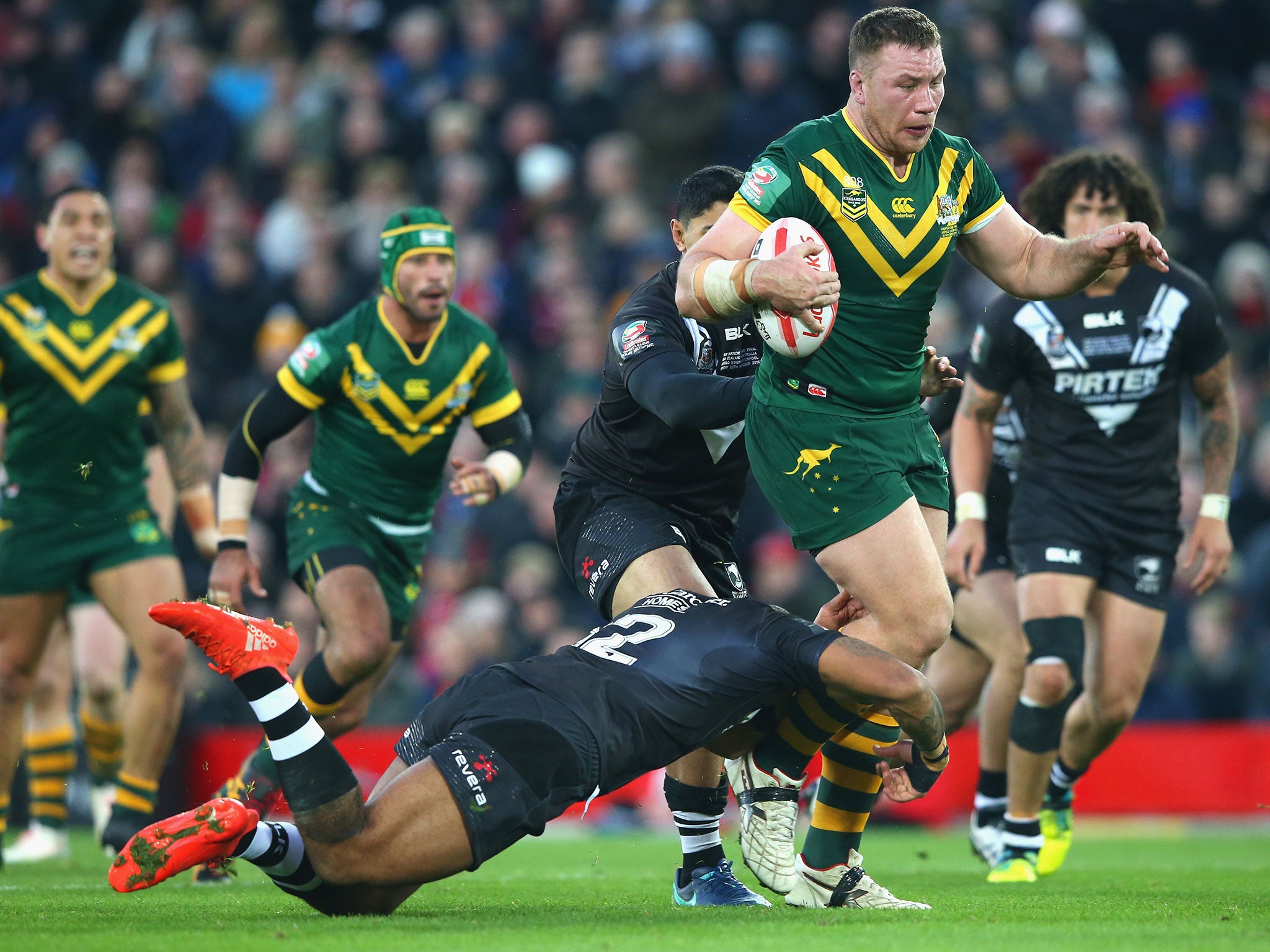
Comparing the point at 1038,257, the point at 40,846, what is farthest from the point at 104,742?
the point at 1038,257

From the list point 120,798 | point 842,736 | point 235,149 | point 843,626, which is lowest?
point 120,798

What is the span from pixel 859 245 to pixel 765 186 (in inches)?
15.0

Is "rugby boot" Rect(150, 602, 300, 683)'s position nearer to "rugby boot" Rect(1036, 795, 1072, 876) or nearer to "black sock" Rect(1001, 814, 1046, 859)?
"black sock" Rect(1001, 814, 1046, 859)

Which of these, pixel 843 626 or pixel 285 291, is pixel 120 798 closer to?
pixel 843 626

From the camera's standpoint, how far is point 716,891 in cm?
577

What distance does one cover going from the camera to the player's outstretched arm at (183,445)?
8312 mm

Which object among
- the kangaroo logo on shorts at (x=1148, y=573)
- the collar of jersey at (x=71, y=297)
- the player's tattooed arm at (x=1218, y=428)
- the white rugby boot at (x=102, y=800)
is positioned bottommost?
the white rugby boot at (x=102, y=800)

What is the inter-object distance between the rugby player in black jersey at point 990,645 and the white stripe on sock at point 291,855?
12.9 ft

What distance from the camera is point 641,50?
626 inches

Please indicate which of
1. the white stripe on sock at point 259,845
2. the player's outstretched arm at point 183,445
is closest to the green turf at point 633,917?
the white stripe on sock at point 259,845

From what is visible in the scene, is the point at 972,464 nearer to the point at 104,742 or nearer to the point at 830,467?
the point at 830,467

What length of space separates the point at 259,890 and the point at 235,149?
38.0 feet

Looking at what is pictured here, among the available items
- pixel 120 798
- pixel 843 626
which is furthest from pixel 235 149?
pixel 843 626

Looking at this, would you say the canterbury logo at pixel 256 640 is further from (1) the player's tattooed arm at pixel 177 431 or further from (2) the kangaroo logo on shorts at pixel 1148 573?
(2) the kangaroo logo on shorts at pixel 1148 573
